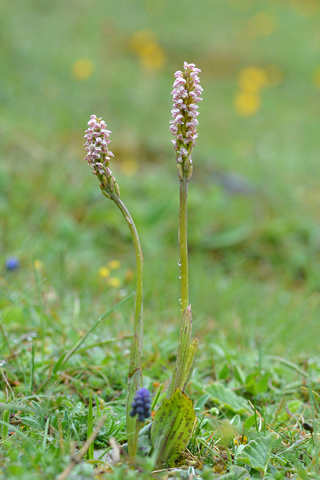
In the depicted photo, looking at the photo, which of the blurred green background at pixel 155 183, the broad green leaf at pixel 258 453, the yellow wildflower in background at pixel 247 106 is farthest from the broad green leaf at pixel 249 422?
the yellow wildflower in background at pixel 247 106

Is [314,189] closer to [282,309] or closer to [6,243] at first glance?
[282,309]

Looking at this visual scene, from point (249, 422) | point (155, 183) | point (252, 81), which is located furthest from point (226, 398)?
point (252, 81)

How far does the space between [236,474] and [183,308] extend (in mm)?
425

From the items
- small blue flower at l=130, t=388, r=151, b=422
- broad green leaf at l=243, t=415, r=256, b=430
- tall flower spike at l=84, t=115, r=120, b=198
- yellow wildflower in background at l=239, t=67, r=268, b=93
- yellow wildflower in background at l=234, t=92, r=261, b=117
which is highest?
yellow wildflower in background at l=239, t=67, r=268, b=93

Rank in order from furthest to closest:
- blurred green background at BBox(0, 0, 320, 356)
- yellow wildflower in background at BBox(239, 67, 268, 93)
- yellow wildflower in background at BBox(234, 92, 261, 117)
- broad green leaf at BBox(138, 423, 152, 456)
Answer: yellow wildflower in background at BBox(239, 67, 268, 93), yellow wildflower in background at BBox(234, 92, 261, 117), blurred green background at BBox(0, 0, 320, 356), broad green leaf at BBox(138, 423, 152, 456)

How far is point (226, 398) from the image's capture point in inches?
66.9

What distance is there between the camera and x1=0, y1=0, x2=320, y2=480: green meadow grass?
136 cm

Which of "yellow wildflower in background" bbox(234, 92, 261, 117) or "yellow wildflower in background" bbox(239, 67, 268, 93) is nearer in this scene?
"yellow wildflower in background" bbox(234, 92, 261, 117)

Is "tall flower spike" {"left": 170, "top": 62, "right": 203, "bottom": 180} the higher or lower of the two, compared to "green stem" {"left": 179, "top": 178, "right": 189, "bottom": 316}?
higher

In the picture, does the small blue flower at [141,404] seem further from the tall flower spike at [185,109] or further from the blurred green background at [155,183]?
the blurred green background at [155,183]

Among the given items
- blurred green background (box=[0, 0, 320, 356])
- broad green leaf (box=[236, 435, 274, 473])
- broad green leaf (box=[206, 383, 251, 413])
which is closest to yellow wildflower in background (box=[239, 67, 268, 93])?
blurred green background (box=[0, 0, 320, 356])

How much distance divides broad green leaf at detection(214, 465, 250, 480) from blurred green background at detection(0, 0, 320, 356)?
0.85m

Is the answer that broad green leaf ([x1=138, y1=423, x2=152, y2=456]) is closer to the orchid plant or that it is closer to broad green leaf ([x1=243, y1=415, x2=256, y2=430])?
the orchid plant

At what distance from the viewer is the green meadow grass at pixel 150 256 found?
1355mm
